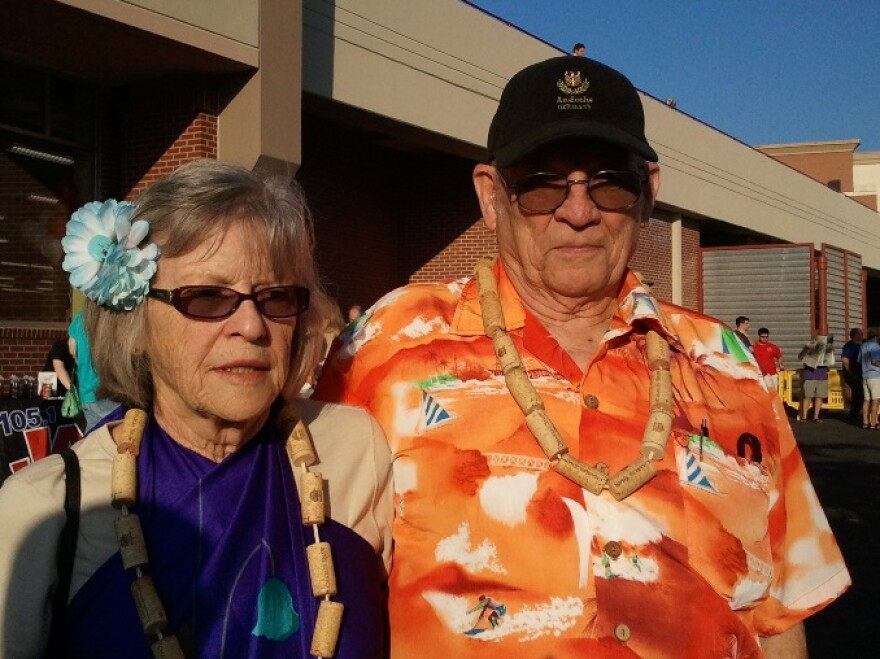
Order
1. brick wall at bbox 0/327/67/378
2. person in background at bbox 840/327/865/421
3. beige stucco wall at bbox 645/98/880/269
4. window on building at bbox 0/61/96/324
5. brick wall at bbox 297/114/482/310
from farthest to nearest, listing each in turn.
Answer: beige stucco wall at bbox 645/98/880/269, person in background at bbox 840/327/865/421, brick wall at bbox 297/114/482/310, window on building at bbox 0/61/96/324, brick wall at bbox 0/327/67/378

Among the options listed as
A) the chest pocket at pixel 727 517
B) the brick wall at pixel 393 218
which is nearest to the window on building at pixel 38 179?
the brick wall at pixel 393 218

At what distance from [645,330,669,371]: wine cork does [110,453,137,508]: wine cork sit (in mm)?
1315

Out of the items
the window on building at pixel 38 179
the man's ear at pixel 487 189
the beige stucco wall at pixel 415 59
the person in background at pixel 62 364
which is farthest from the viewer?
the beige stucco wall at pixel 415 59

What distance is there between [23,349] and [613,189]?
9.28 m

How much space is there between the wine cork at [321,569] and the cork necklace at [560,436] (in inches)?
23.1

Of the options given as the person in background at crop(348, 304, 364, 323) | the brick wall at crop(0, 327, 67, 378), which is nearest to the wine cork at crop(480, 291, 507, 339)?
the brick wall at crop(0, 327, 67, 378)

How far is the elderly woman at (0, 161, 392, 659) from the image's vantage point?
1896 mm

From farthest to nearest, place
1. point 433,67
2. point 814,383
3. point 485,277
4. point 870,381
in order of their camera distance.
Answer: point 814,383 → point 870,381 → point 433,67 → point 485,277

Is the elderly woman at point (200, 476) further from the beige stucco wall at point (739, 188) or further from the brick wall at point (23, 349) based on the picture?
the beige stucco wall at point (739, 188)

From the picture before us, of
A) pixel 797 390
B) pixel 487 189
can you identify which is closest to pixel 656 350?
pixel 487 189

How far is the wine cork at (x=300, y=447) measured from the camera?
7.25ft

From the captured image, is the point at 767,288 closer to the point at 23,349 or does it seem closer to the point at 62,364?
the point at 23,349

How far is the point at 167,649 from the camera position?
1.86 m

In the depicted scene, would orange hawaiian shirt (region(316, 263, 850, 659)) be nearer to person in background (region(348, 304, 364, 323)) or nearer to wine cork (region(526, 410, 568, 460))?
wine cork (region(526, 410, 568, 460))
